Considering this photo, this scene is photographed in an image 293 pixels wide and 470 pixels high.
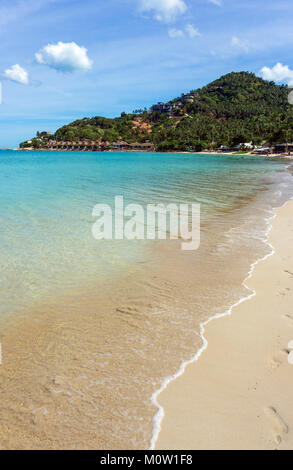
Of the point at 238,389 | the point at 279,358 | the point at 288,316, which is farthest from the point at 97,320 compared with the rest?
the point at 288,316

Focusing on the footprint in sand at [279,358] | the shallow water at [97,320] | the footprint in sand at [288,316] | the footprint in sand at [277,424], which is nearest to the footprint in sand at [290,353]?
the footprint in sand at [279,358]

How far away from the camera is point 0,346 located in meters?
4.54

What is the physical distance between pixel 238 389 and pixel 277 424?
0.55 m

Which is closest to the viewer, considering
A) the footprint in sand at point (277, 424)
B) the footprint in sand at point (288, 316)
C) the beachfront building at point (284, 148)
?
the footprint in sand at point (277, 424)

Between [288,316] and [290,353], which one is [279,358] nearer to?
[290,353]

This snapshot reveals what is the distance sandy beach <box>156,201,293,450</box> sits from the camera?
9.88 feet

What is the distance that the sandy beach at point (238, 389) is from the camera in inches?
119

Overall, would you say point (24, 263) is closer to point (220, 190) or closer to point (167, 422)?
point (167, 422)

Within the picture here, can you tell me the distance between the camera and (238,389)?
3.60m

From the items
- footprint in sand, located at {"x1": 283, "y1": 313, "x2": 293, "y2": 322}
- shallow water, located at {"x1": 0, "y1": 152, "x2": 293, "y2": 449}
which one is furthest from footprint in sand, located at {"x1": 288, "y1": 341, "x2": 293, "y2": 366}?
shallow water, located at {"x1": 0, "y1": 152, "x2": 293, "y2": 449}

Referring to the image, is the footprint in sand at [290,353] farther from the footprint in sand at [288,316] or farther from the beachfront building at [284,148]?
the beachfront building at [284,148]

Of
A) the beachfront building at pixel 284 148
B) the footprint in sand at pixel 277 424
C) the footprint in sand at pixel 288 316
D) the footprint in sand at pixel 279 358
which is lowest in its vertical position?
the footprint in sand at pixel 277 424
